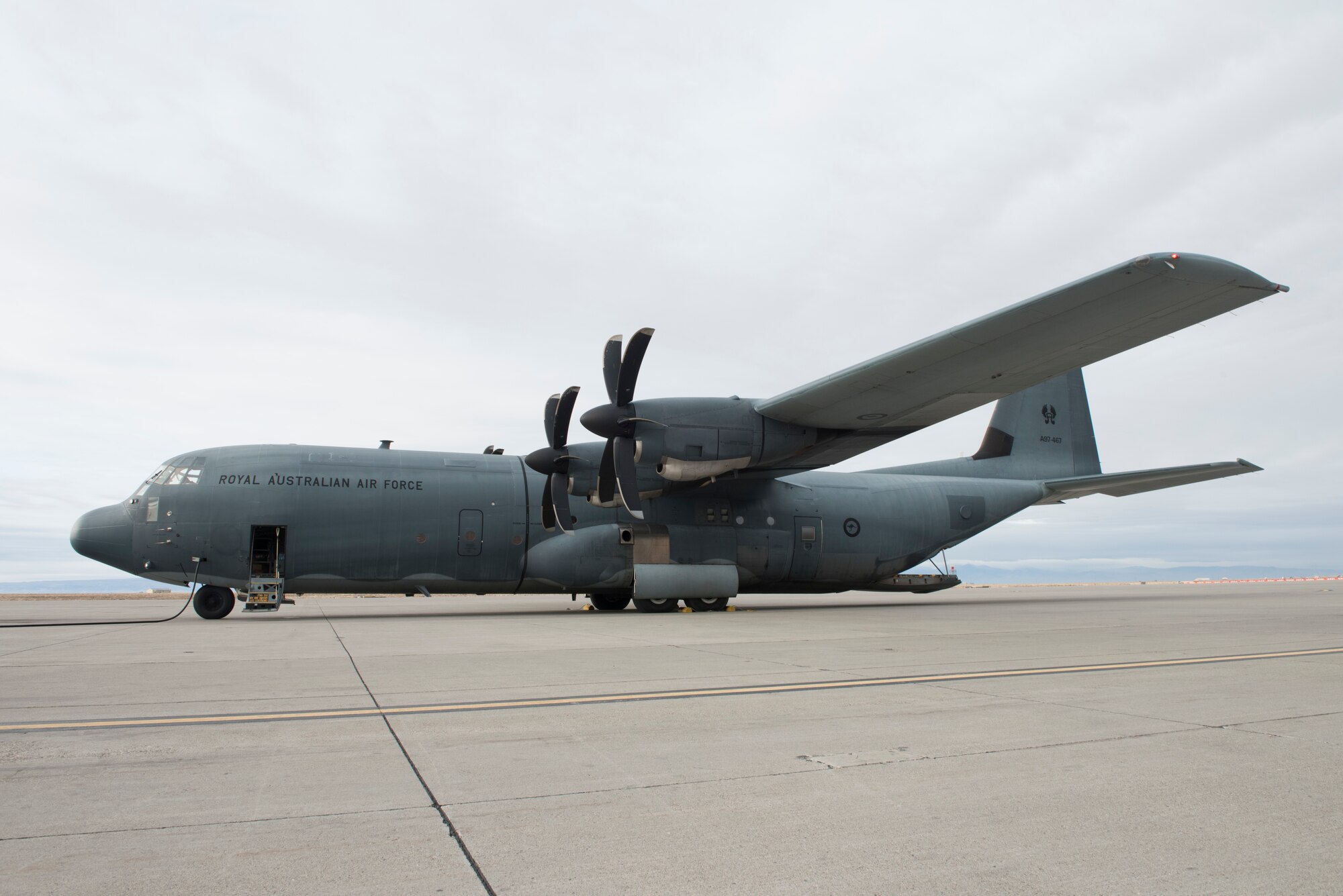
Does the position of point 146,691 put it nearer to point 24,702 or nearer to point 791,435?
point 24,702


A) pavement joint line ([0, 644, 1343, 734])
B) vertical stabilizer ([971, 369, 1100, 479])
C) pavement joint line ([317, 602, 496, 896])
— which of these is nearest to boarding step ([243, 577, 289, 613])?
pavement joint line ([0, 644, 1343, 734])

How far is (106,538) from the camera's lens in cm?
1614

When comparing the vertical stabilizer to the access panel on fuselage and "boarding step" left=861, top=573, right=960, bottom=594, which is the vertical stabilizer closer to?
"boarding step" left=861, top=573, right=960, bottom=594

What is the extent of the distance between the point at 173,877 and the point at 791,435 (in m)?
14.7

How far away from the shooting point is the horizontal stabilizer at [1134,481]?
68.6 feet

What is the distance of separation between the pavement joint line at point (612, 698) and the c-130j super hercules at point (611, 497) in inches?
252

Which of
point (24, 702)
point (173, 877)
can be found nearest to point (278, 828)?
point (173, 877)

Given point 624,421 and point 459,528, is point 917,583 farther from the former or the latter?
point 459,528

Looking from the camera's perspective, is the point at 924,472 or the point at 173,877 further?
the point at 924,472

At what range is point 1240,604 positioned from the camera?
20484 mm

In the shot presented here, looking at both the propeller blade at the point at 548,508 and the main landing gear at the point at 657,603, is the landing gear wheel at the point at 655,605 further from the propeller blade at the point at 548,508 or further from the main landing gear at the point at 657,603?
the propeller blade at the point at 548,508

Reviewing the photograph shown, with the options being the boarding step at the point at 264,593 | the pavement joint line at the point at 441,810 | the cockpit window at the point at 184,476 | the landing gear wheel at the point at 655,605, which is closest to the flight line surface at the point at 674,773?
the pavement joint line at the point at 441,810

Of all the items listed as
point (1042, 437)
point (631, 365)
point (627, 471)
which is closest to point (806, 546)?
point (627, 471)

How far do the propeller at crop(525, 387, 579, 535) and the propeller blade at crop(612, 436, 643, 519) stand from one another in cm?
153
